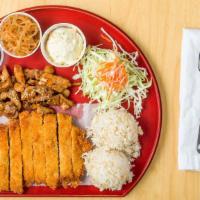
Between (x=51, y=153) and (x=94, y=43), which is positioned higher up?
(x=94, y=43)

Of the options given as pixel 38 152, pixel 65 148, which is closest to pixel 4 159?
pixel 38 152

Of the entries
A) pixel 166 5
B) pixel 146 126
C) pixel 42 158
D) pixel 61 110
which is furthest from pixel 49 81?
pixel 166 5

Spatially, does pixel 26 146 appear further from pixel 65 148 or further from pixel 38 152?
pixel 65 148

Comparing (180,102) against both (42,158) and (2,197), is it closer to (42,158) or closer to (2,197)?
(42,158)

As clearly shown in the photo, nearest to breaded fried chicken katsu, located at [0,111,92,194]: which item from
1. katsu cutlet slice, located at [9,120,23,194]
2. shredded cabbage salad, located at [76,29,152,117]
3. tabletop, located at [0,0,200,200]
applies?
katsu cutlet slice, located at [9,120,23,194]

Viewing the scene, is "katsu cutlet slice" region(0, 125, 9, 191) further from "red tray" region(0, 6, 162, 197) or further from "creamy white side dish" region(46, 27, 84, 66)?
"creamy white side dish" region(46, 27, 84, 66)

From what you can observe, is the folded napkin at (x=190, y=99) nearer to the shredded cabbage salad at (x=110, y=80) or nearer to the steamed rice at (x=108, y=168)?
the shredded cabbage salad at (x=110, y=80)
